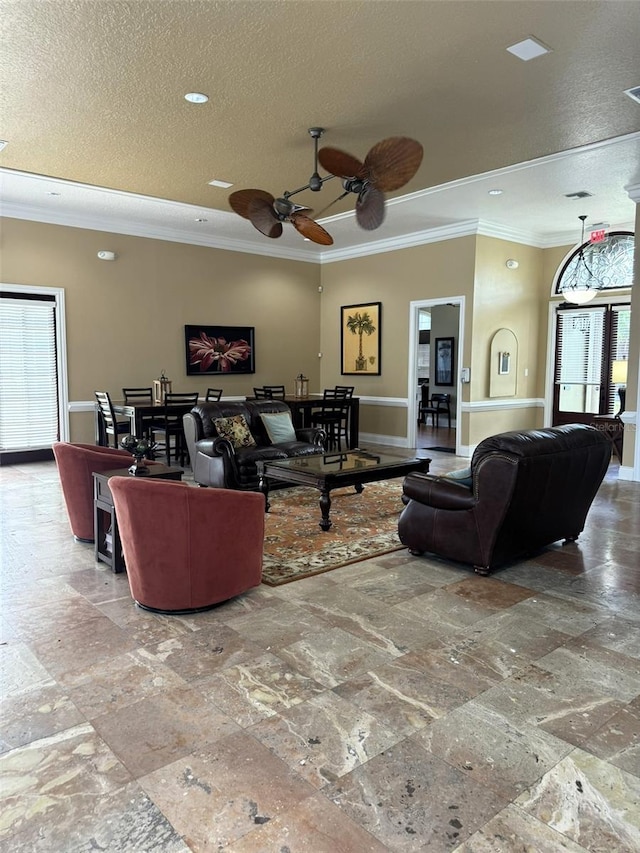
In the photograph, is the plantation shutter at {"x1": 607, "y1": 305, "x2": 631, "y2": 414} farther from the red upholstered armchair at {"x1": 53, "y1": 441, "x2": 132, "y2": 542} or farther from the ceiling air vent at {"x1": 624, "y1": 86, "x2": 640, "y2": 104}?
the red upholstered armchair at {"x1": 53, "y1": 441, "x2": 132, "y2": 542}

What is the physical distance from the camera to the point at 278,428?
21.5 feet

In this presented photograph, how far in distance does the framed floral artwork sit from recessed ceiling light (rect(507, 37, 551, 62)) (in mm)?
6418

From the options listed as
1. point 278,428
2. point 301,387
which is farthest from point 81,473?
point 301,387

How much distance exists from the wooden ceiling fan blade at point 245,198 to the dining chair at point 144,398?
345 centimetres

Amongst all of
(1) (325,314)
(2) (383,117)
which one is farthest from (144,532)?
(1) (325,314)

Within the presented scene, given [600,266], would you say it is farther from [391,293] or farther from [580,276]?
[391,293]

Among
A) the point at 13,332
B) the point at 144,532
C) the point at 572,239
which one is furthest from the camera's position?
the point at 572,239

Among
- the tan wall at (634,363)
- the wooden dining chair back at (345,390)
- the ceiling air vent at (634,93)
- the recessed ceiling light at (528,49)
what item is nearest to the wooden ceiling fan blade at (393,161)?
the recessed ceiling light at (528,49)

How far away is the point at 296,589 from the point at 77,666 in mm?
1343

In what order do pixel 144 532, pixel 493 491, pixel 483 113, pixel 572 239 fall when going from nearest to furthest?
pixel 144 532 < pixel 493 491 < pixel 483 113 < pixel 572 239

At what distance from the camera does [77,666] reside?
2705mm

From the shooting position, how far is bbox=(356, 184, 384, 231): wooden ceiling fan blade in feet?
14.7

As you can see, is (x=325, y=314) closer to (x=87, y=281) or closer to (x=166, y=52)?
(x=87, y=281)

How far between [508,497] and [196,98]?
11.8 feet
